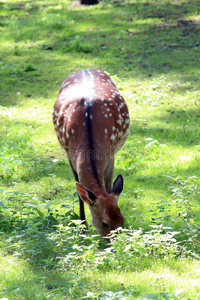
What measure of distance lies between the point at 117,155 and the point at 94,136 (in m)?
2.25

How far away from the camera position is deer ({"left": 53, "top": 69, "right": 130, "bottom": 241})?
436cm

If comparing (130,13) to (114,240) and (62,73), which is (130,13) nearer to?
(62,73)

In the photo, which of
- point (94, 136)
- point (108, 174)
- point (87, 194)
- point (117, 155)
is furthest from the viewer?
point (117, 155)

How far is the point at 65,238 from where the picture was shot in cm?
440

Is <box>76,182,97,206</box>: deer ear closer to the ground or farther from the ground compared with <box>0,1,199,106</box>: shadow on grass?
closer to the ground

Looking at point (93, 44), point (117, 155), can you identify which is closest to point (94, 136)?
point (117, 155)

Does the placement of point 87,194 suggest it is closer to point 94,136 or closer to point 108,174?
point 94,136

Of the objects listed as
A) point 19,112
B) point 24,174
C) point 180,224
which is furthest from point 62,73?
point 180,224

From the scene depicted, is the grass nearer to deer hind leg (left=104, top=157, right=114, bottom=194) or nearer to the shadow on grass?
the shadow on grass

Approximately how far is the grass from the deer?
31cm

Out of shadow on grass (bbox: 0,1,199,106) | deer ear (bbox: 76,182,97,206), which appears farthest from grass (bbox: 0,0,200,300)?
deer ear (bbox: 76,182,97,206)

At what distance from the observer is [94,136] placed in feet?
15.5

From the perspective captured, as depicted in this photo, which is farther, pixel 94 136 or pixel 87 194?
pixel 94 136

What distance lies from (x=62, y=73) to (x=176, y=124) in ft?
12.8
